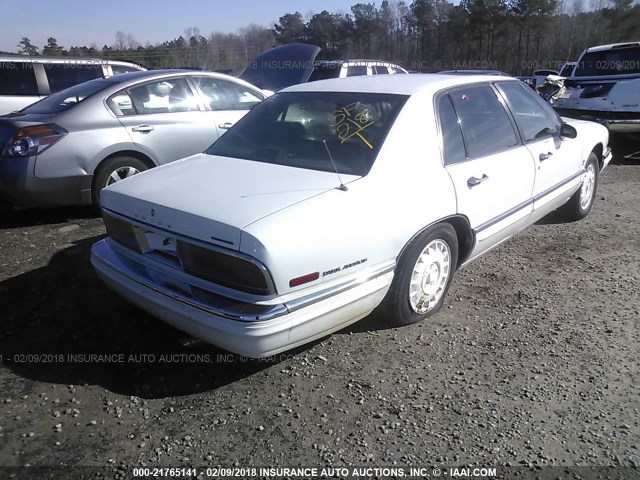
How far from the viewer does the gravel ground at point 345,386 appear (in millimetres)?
2266

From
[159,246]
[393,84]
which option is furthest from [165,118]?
[159,246]

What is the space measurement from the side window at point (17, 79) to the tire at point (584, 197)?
7.57 metres

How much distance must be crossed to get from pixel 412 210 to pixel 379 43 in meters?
51.0

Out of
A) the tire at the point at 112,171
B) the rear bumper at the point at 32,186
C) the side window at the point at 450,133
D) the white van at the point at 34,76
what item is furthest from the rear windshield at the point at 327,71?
the side window at the point at 450,133

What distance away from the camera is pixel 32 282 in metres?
3.90

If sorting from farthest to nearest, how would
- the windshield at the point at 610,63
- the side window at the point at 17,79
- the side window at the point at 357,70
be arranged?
the side window at the point at 357,70 → the windshield at the point at 610,63 → the side window at the point at 17,79

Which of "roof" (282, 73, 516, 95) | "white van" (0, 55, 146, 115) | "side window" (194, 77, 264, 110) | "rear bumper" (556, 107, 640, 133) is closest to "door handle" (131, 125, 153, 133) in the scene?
"side window" (194, 77, 264, 110)

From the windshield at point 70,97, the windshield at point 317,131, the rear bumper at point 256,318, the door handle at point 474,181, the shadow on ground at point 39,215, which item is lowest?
the shadow on ground at point 39,215

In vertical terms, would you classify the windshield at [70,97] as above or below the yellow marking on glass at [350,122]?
above

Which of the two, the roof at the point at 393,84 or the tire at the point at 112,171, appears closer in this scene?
the roof at the point at 393,84

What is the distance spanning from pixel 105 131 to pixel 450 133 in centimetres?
358

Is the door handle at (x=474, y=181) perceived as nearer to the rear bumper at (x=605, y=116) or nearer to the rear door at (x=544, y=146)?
the rear door at (x=544, y=146)

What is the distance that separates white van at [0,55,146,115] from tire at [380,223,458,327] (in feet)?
23.0

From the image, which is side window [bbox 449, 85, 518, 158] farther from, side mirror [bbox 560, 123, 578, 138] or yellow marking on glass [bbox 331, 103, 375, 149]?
side mirror [bbox 560, 123, 578, 138]
